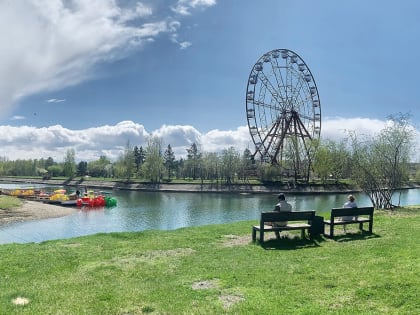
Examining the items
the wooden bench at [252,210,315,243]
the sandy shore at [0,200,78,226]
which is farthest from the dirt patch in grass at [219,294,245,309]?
the sandy shore at [0,200,78,226]

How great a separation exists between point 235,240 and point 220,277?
4592 millimetres

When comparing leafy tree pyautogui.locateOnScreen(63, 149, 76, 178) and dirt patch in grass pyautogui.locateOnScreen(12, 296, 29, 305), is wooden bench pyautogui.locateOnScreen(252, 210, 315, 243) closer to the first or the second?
dirt patch in grass pyautogui.locateOnScreen(12, 296, 29, 305)

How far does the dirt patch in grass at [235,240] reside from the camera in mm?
10895

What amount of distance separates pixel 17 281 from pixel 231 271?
167 inches

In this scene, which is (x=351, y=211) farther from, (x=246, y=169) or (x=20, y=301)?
(x=246, y=169)

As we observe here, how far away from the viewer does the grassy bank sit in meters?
5.43

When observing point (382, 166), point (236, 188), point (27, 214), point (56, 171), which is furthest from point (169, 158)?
point (382, 166)

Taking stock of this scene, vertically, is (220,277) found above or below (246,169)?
below

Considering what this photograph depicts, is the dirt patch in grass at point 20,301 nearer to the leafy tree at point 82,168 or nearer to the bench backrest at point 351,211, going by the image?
the bench backrest at point 351,211

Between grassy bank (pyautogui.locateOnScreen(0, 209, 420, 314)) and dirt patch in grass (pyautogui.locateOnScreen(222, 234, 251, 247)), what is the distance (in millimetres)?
80

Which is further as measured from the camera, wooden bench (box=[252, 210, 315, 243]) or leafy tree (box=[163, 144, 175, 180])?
leafy tree (box=[163, 144, 175, 180])

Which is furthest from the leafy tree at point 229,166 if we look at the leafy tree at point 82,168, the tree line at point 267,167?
the leafy tree at point 82,168

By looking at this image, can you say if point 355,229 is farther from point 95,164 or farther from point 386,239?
point 95,164

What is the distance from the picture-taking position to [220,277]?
23.0 ft
